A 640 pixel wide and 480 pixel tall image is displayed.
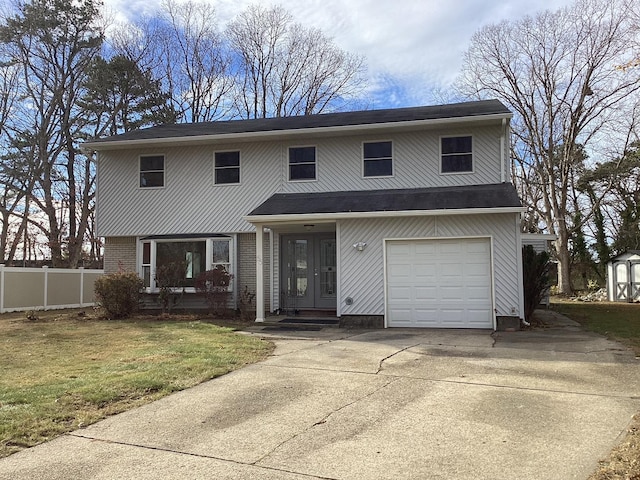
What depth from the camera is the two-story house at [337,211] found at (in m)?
12.1

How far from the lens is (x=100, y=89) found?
85.6 ft

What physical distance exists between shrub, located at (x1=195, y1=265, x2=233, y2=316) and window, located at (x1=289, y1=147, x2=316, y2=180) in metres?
3.63

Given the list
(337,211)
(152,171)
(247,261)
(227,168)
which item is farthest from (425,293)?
(152,171)

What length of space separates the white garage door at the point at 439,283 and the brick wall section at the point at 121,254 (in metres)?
8.73

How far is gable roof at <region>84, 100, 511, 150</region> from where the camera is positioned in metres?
14.0

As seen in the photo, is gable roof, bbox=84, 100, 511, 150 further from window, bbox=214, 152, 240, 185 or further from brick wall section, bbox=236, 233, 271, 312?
brick wall section, bbox=236, 233, 271, 312

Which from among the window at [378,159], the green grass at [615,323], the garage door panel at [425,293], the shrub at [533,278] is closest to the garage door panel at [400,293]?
the garage door panel at [425,293]

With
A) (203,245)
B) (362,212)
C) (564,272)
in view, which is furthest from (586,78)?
(203,245)

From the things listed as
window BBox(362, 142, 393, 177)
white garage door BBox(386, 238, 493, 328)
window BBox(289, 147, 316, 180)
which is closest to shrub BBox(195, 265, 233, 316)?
window BBox(289, 147, 316, 180)

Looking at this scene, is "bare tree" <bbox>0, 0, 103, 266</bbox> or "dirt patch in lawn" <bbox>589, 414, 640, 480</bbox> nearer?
"dirt patch in lawn" <bbox>589, 414, 640, 480</bbox>

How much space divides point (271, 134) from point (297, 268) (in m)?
4.09

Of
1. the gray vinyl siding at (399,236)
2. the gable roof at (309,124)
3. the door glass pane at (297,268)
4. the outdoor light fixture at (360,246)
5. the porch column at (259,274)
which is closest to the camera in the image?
the gray vinyl siding at (399,236)

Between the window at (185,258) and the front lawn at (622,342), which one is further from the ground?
the window at (185,258)

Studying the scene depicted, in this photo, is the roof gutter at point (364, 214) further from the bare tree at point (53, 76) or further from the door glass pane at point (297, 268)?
the bare tree at point (53, 76)
